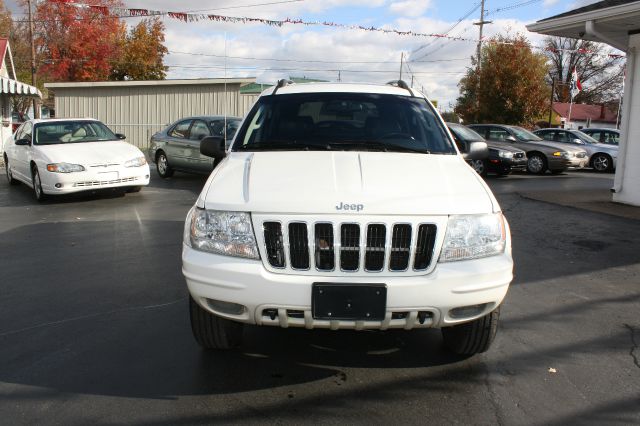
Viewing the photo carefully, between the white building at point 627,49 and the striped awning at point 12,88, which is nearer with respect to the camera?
the white building at point 627,49

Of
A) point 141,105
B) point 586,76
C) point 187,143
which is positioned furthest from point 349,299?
point 586,76

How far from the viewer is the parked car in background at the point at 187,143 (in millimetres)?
13453

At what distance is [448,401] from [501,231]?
1.01m

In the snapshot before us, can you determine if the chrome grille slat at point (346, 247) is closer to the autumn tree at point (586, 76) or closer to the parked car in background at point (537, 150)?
the parked car in background at point (537, 150)

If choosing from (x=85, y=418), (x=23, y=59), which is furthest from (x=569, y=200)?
(x=23, y=59)

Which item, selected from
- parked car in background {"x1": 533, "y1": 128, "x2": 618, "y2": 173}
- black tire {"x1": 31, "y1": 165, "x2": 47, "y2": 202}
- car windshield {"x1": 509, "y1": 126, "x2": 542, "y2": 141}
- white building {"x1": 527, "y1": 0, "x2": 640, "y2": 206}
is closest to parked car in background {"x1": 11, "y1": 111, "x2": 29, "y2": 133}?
black tire {"x1": 31, "y1": 165, "x2": 47, "y2": 202}

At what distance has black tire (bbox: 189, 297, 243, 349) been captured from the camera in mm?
3650

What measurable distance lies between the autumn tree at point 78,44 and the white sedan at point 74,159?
28703 mm

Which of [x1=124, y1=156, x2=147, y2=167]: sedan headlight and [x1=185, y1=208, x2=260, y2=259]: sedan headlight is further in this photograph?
[x1=124, y1=156, x2=147, y2=167]: sedan headlight

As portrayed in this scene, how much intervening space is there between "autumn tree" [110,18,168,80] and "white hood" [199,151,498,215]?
40.5m

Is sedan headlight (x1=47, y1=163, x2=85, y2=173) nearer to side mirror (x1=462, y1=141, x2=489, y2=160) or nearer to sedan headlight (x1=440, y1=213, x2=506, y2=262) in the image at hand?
side mirror (x1=462, y1=141, x2=489, y2=160)

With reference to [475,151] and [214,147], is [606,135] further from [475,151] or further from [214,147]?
[214,147]

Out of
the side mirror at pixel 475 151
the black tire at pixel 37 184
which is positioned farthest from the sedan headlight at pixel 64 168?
the side mirror at pixel 475 151

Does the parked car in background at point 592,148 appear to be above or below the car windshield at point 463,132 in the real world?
below
